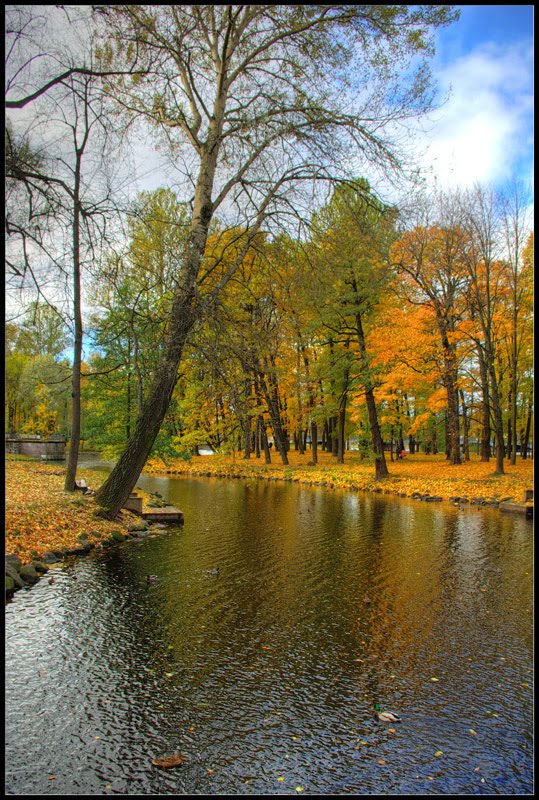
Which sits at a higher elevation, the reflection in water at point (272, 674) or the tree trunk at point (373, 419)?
the tree trunk at point (373, 419)

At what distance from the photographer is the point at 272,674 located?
16.5 ft

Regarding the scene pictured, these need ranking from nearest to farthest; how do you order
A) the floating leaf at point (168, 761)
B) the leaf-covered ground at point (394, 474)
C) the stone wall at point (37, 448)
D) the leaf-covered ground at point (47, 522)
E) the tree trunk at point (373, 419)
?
the floating leaf at point (168, 761)
the leaf-covered ground at point (47, 522)
the leaf-covered ground at point (394, 474)
the tree trunk at point (373, 419)
the stone wall at point (37, 448)

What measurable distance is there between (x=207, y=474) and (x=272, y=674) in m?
25.0

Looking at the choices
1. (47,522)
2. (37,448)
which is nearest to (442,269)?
(47,522)

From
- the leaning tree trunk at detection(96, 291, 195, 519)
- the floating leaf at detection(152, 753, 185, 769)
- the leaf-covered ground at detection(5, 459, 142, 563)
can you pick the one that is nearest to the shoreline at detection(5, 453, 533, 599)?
the leaf-covered ground at detection(5, 459, 142, 563)

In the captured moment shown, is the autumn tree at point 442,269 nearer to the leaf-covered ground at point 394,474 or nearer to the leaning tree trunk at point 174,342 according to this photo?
the leaf-covered ground at point 394,474

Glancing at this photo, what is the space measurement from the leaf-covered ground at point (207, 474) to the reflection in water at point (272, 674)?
1222 millimetres

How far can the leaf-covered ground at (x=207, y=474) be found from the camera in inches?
388

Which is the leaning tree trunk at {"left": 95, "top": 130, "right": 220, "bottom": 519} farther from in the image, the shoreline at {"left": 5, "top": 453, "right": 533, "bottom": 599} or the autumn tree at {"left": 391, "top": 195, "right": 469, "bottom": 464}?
the autumn tree at {"left": 391, "top": 195, "right": 469, "bottom": 464}

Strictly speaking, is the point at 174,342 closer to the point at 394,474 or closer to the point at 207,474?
the point at 394,474

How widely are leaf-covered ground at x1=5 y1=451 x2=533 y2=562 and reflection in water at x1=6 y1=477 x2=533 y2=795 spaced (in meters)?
1.22

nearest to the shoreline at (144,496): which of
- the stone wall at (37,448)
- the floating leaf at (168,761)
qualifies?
the floating leaf at (168,761)

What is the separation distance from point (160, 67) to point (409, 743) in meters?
11.2

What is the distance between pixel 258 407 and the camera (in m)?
28.3
